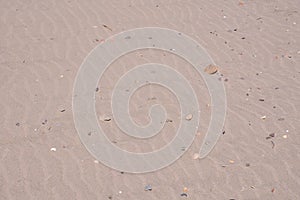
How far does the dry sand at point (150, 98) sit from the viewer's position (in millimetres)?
3541

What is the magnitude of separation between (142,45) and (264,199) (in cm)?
251

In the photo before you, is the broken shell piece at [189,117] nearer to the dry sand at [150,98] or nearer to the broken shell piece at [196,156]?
the dry sand at [150,98]

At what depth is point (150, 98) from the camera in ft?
14.5

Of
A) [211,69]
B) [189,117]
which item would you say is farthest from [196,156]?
[211,69]

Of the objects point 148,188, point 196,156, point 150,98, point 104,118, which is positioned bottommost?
point 148,188

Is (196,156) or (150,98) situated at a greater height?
(150,98)

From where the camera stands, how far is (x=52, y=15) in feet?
18.9

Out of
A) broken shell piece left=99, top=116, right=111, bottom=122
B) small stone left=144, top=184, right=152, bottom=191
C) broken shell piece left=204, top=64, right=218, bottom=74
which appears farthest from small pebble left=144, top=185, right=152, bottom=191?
broken shell piece left=204, top=64, right=218, bottom=74

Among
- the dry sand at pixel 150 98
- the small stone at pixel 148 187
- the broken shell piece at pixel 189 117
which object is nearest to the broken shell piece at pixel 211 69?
the dry sand at pixel 150 98

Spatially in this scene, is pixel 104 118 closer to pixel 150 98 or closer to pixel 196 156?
pixel 150 98

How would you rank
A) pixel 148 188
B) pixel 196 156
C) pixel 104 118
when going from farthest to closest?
pixel 104 118 < pixel 196 156 < pixel 148 188

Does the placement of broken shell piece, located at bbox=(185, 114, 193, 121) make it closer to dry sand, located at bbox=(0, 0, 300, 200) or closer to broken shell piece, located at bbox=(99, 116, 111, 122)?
dry sand, located at bbox=(0, 0, 300, 200)

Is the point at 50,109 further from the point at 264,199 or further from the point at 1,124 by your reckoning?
the point at 264,199

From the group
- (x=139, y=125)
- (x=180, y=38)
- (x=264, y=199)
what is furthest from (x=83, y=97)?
(x=264, y=199)
